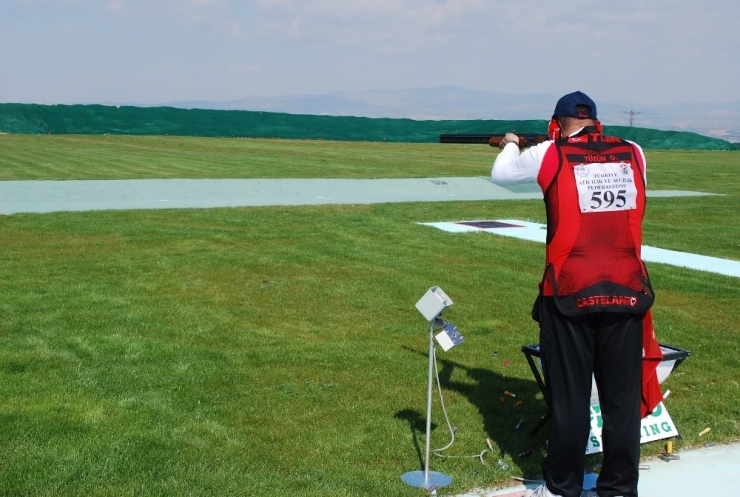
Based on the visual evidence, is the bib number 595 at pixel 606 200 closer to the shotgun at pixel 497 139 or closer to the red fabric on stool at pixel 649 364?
the red fabric on stool at pixel 649 364

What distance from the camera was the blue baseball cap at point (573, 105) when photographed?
4020 mm

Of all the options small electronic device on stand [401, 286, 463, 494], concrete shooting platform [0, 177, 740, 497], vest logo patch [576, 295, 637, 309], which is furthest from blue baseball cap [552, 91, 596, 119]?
concrete shooting platform [0, 177, 740, 497]

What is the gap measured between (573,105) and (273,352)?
3671 millimetres

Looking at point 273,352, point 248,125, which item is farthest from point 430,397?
point 248,125

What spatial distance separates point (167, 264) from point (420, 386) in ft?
17.1

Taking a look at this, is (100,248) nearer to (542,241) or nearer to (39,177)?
(542,241)

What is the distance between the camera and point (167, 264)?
34.2 feet

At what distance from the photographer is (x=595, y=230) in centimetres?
387

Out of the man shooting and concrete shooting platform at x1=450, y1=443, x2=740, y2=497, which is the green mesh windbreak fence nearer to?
concrete shooting platform at x1=450, y1=443, x2=740, y2=497

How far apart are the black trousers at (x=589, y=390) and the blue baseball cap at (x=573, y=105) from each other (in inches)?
35.1

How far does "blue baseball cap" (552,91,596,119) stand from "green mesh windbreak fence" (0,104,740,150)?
41.2 metres

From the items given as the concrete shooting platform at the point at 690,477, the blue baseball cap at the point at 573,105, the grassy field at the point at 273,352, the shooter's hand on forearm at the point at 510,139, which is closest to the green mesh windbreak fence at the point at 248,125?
the grassy field at the point at 273,352

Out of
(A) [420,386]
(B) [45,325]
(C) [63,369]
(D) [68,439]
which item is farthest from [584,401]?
(B) [45,325]

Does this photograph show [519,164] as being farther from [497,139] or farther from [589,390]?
[589,390]
